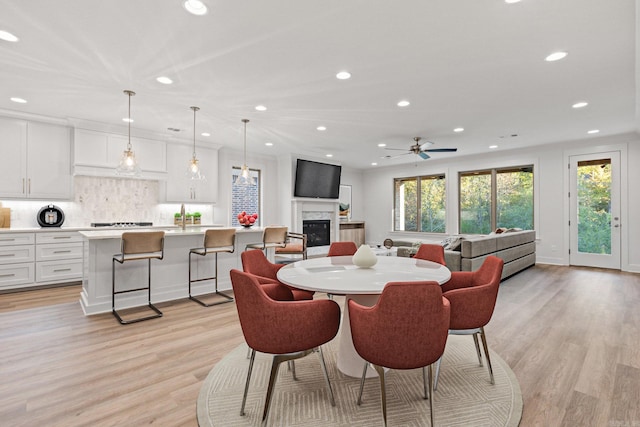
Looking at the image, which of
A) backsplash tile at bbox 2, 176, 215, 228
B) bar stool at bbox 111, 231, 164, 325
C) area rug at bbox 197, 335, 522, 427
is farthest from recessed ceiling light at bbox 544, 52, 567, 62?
backsplash tile at bbox 2, 176, 215, 228

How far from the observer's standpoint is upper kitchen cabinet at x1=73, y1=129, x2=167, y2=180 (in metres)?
4.92

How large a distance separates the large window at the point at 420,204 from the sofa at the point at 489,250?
8.05 ft

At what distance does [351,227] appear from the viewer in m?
9.41

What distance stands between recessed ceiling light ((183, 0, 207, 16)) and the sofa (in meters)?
4.10

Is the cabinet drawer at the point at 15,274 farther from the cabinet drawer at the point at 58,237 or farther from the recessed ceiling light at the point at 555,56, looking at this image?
the recessed ceiling light at the point at 555,56

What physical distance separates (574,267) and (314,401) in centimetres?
672

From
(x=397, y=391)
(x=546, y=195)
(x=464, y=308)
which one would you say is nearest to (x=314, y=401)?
(x=397, y=391)

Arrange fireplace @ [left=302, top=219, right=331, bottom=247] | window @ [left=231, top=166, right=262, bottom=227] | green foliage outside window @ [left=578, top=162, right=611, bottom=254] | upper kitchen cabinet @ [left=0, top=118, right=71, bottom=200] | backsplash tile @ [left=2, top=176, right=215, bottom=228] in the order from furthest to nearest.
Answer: fireplace @ [left=302, top=219, right=331, bottom=247], window @ [left=231, top=166, right=262, bottom=227], green foliage outside window @ [left=578, top=162, right=611, bottom=254], backsplash tile @ [left=2, top=176, right=215, bottom=228], upper kitchen cabinet @ [left=0, top=118, right=71, bottom=200]

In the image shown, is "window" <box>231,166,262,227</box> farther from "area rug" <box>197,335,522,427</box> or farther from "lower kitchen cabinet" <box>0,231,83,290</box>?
"area rug" <box>197,335,522,427</box>

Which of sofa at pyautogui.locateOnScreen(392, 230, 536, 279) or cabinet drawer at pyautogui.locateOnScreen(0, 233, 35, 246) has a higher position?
cabinet drawer at pyautogui.locateOnScreen(0, 233, 35, 246)

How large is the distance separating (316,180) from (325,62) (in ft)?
16.4

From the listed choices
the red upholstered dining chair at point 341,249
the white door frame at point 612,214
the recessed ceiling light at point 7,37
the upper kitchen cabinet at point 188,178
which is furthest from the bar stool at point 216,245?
the white door frame at point 612,214

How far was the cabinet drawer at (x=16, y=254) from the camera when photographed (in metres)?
4.30

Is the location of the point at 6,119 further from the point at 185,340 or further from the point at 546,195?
the point at 546,195
